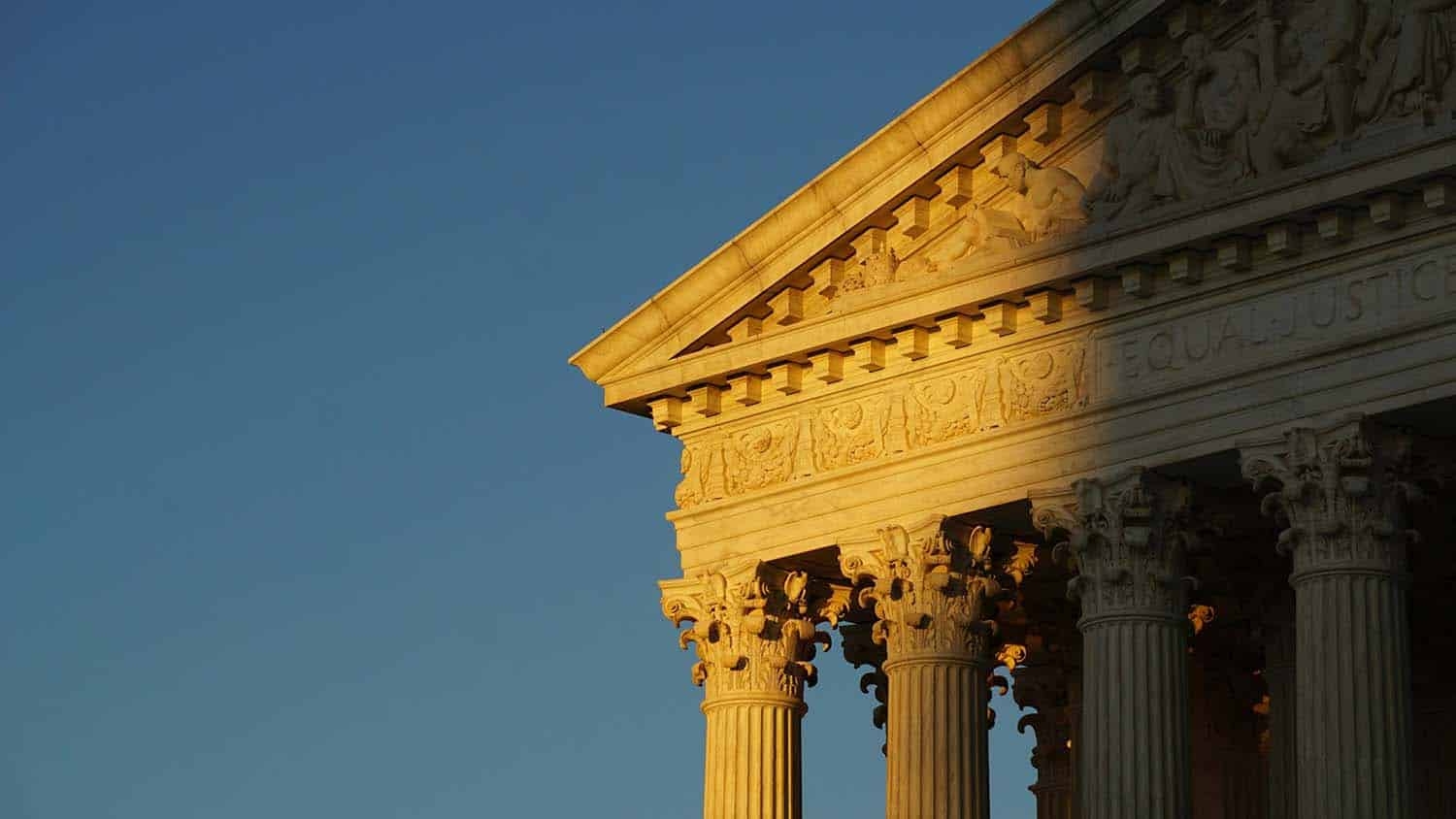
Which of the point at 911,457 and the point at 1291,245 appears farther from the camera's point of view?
the point at 911,457

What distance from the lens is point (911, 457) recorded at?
51188mm

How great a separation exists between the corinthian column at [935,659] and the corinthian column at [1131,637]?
7.16 ft

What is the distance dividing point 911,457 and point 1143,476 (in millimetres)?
4101

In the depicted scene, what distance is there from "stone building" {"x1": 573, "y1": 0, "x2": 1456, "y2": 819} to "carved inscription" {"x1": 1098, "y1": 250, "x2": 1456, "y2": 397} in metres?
0.04

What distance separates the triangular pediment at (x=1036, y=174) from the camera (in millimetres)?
47500

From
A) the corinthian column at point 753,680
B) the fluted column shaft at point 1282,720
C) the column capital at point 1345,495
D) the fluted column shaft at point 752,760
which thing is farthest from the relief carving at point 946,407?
the fluted column shaft at point 1282,720

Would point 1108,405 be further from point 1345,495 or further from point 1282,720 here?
point 1282,720

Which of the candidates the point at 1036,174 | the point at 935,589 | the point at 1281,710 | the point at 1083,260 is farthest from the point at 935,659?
the point at 1036,174

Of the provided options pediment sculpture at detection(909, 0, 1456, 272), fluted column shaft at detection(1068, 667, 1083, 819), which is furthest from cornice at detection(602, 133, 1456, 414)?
fluted column shaft at detection(1068, 667, 1083, 819)

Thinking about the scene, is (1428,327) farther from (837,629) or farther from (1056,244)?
(837,629)

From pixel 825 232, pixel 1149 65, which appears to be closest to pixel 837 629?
pixel 825 232

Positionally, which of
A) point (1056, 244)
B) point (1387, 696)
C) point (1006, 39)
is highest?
point (1006, 39)

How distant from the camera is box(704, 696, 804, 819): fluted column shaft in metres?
52.6

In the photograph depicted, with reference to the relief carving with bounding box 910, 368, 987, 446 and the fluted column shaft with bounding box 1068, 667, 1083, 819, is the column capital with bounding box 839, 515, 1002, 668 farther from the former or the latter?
the fluted column shaft with bounding box 1068, 667, 1083, 819
